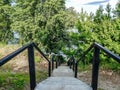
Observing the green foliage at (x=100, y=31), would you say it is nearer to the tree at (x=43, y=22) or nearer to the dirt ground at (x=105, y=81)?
the dirt ground at (x=105, y=81)

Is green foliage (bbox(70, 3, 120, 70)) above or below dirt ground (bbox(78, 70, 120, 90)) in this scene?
above

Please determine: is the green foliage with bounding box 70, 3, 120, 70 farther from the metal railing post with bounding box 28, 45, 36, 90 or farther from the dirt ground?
the metal railing post with bounding box 28, 45, 36, 90

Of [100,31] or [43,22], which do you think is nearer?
[100,31]

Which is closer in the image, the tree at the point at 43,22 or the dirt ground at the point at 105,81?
the dirt ground at the point at 105,81

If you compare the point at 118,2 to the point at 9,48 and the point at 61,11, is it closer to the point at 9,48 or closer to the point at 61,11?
the point at 61,11

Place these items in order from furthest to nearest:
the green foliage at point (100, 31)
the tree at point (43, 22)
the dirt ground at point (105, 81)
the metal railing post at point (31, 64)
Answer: the tree at point (43, 22), the green foliage at point (100, 31), the dirt ground at point (105, 81), the metal railing post at point (31, 64)

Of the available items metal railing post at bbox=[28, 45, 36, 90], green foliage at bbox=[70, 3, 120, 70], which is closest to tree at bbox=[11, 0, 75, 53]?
green foliage at bbox=[70, 3, 120, 70]

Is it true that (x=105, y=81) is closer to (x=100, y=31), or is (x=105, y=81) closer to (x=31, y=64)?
(x=31, y=64)

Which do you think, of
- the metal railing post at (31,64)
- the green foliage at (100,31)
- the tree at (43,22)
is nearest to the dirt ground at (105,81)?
the metal railing post at (31,64)

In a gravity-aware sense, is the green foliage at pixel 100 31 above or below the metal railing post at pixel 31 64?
below

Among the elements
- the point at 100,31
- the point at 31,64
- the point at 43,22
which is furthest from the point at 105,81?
the point at 43,22

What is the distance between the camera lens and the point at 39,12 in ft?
99.5

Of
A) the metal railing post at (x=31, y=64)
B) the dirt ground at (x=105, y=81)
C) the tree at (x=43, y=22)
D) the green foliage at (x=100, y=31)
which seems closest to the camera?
the metal railing post at (x=31, y=64)

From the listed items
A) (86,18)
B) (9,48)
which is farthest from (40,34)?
(9,48)
